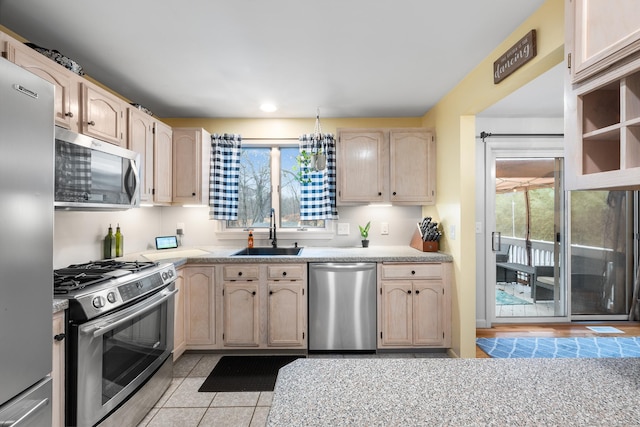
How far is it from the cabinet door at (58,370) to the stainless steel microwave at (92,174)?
63 cm

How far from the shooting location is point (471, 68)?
2457 millimetres

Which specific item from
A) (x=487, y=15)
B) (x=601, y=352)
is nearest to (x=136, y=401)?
(x=487, y=15)

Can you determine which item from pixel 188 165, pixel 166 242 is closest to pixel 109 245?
pixel 166 242

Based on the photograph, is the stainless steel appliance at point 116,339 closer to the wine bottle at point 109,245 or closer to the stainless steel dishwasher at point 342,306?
the wine bottle at point 109,245

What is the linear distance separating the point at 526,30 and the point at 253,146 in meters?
2.71

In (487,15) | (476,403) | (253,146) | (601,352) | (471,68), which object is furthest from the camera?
(253,146)

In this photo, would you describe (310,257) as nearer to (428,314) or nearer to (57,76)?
(428,314)

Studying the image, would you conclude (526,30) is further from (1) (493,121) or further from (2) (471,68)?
(1) (493,121)

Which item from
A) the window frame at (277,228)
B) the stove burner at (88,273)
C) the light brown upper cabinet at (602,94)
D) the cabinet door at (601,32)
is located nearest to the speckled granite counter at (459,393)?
the light brown upper cabinet at (602,94)

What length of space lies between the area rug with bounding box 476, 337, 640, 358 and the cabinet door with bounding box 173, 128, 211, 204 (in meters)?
3.26

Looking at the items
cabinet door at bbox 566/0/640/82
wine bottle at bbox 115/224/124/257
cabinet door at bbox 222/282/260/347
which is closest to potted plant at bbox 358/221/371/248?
cabinet door at bbox 222/282/260/347

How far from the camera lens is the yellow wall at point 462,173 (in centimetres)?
237

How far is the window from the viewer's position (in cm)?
369

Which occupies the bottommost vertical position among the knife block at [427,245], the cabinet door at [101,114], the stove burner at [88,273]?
the stove burner at [88,273]
